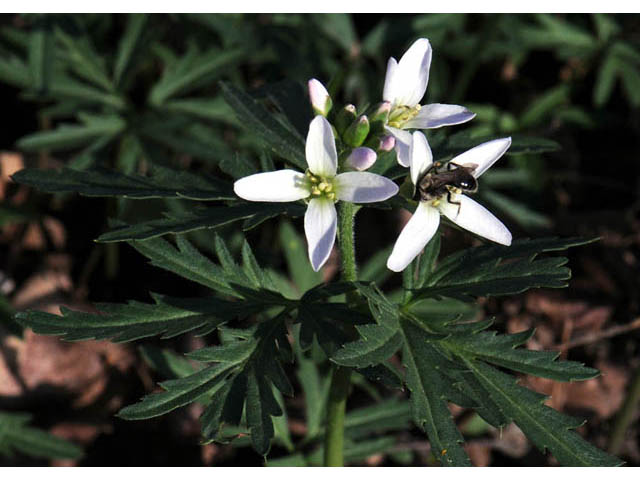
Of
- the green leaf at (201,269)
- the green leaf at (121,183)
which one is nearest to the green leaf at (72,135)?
the green leaf at (121,183)

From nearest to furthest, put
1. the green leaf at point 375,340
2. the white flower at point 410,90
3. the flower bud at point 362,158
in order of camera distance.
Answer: the green leaf at point 375,340 → the flower bud at point 362,158 → the white flower at point 410,90

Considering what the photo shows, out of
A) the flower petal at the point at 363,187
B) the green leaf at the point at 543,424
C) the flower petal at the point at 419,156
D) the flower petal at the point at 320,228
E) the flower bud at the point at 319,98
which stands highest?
the flower bud at the point at 319,98

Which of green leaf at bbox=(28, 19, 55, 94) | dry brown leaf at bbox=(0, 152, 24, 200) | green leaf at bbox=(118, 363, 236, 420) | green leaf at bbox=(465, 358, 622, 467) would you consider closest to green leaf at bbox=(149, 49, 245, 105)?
green leaf at bbox=(28, 19, 55, 94)

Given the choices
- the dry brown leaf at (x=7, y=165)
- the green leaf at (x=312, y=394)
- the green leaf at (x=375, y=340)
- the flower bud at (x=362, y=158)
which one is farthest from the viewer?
the dry brown leaf at (x=7, y=165)

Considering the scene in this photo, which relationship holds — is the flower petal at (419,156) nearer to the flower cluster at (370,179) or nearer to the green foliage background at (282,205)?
the flower cluster at (370,179)

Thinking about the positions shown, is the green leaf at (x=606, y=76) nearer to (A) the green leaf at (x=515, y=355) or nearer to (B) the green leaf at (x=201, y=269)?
(A) the green leaf at (x=515, y=355)

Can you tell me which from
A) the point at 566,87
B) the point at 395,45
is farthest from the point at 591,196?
the point at 395,45

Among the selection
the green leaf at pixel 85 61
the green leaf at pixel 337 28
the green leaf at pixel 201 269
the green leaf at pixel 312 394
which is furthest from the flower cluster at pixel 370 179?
the green leaf at pixel 337 28

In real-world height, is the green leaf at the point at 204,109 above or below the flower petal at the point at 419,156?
below

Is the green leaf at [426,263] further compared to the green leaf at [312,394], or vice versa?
the green leaf at [312,394]
